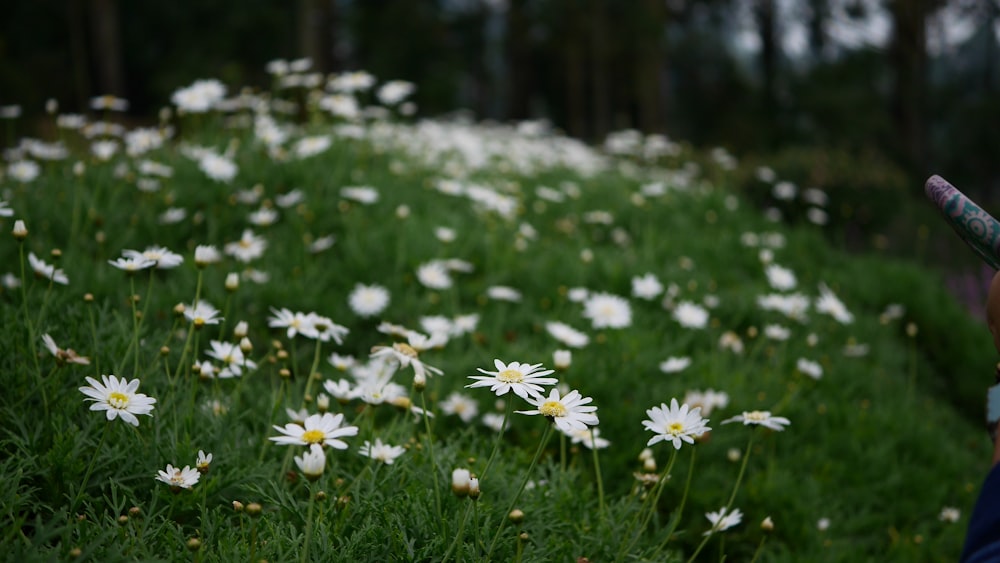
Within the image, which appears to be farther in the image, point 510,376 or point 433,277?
point 433,277

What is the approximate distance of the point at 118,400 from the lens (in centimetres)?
138

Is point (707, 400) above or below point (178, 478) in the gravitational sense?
below

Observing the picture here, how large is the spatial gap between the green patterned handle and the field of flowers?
1.71ft

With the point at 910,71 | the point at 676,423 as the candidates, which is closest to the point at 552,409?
the point at 676,423

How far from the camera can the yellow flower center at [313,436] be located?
1268 millimetres

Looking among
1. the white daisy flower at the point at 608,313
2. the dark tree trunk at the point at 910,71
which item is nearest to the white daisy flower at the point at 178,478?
the white daisy flower at the point at 608,313

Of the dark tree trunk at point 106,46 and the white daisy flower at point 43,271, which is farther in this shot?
the dark tree trunk at point 106,46

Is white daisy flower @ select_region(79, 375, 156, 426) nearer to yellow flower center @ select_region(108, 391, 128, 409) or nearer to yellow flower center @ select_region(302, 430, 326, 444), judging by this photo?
yellow flower center @ select_region(108, 391, 128, 409)

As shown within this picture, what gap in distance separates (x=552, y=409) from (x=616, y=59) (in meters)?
20.3

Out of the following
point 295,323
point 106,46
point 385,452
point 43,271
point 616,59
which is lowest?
point 616,59

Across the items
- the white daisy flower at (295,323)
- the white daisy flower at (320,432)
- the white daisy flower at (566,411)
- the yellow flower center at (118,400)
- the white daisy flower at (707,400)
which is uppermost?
the white daisy flower at (566,411)

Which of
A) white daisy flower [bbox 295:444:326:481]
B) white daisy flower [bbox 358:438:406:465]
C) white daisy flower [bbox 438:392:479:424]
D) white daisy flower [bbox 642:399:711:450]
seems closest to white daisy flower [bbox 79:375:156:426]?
white daisy flower [bbox 295:444:326:481]

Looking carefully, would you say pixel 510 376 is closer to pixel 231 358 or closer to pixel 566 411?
pixel 566 411

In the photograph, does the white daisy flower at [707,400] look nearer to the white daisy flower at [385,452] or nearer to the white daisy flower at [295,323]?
the white daisy flower at [385,452]
